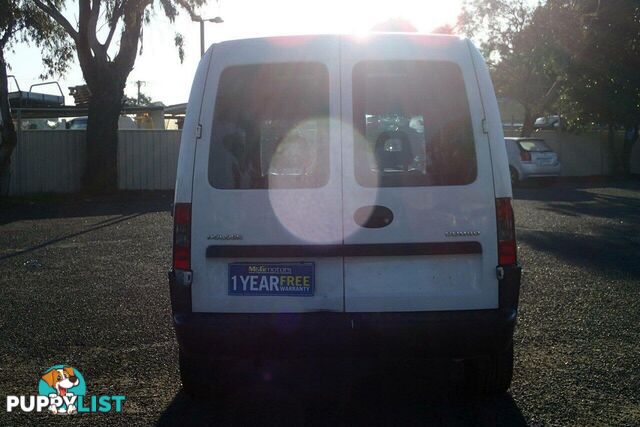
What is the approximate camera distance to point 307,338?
473 cm

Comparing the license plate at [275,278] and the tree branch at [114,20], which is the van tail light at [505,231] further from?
the tree branch at [114,20]

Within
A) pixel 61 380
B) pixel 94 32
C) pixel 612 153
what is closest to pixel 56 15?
pixel 94 32

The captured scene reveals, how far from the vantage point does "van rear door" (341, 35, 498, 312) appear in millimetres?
4730

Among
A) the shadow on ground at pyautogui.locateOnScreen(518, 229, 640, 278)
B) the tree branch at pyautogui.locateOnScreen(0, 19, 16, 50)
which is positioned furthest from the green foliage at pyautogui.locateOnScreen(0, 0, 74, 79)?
the shadow on ground at pyautogui.locateOnScreen(518, 229, 640, 278)

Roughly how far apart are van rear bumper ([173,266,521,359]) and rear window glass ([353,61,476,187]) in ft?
2.26

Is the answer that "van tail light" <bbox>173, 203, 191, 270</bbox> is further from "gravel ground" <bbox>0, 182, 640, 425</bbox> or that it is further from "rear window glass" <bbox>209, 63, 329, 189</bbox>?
"gravel ground" <bbox>0, 182, 640, 425</bbox>

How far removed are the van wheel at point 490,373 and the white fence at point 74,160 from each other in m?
20.3

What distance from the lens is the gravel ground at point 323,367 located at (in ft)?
17.0

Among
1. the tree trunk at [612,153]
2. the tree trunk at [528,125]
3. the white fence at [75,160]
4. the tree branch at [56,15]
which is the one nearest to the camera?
the tree branch at [56,15]

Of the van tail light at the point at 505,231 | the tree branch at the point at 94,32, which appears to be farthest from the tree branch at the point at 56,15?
the van tail light at the point at 505,231

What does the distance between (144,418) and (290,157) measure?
1.77 m

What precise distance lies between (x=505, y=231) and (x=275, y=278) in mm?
1289

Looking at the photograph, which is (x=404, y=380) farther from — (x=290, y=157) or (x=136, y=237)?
(x=136, y=237)

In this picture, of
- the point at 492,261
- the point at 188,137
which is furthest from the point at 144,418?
the point at 492,261
